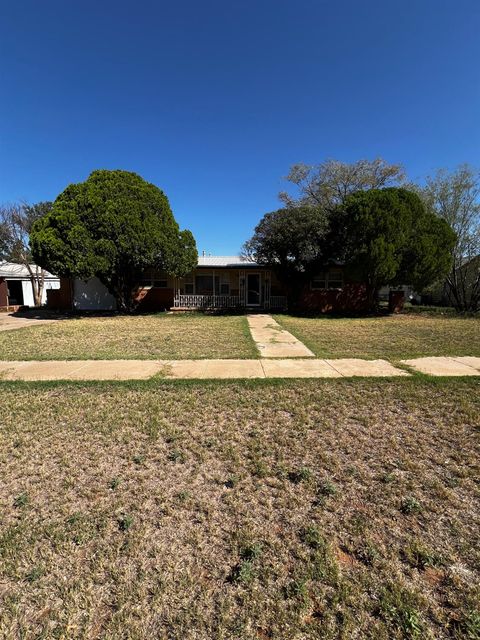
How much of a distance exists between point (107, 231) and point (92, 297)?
7.34 metres

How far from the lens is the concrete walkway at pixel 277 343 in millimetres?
7863

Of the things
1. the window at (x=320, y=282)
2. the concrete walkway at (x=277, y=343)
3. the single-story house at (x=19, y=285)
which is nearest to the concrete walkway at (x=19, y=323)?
the concrete walkway at (x=277, y=343)

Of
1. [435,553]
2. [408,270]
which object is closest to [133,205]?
[408,270]

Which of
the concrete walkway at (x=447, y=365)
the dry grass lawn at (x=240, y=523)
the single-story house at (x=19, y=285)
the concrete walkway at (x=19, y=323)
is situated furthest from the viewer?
the single-story house at (x=19, y=285)

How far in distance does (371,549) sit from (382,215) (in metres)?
15.3

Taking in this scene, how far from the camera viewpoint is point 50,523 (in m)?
2.43

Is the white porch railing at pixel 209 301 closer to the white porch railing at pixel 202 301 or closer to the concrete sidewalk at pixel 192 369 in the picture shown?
the white porch railing at pixel 202 301

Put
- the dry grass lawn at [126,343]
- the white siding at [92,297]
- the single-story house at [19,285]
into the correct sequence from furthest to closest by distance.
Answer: the single-story house at [19,285] → the white siding at [92,297] → the dry grass lawn at [126,343]

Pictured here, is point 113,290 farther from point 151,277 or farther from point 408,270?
point 408,270

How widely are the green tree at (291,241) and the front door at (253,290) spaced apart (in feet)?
9.90

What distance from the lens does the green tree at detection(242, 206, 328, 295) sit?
16375mm

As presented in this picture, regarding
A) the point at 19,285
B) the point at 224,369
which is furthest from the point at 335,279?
the point at 19,285

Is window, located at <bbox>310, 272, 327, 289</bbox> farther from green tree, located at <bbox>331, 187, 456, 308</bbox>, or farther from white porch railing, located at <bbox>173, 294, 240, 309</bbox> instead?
white porch railing, located at <bbox>173, 294, 240, 309</bbox>

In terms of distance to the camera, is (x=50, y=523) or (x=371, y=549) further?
(x=50, y=523)
